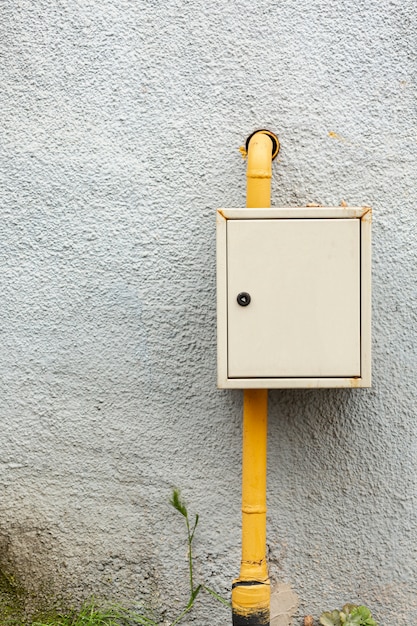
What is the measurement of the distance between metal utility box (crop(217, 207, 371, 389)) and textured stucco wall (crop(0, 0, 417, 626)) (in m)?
0.30

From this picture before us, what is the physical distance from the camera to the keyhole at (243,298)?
5.81 ft

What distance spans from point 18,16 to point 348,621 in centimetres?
203

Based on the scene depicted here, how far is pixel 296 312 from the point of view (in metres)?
1.78

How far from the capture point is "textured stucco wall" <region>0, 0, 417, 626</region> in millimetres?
2031

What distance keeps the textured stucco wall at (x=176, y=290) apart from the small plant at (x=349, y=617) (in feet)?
0.10

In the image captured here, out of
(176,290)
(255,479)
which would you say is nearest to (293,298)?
(176,290)

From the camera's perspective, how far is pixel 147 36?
204cm

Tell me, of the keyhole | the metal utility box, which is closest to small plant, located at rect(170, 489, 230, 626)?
the metal utility box

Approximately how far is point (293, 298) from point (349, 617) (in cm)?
99

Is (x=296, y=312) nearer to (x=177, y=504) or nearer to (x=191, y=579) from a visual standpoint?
(x=177, y=504)

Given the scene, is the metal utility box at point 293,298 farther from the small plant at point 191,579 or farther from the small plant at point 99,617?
the small plant at point 99,617

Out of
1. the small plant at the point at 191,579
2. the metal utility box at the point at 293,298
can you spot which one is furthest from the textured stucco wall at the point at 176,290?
the metal utility box at the point at 293,298

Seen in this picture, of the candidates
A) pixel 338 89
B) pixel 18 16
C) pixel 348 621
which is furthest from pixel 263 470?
pixel 18 16

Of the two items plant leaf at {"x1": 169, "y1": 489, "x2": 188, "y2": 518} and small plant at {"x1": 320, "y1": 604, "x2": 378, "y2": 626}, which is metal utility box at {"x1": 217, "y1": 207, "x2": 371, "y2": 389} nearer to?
plant leaf at {"x1": 169, "y1": 489, "x2": 188, "y2": 518}
